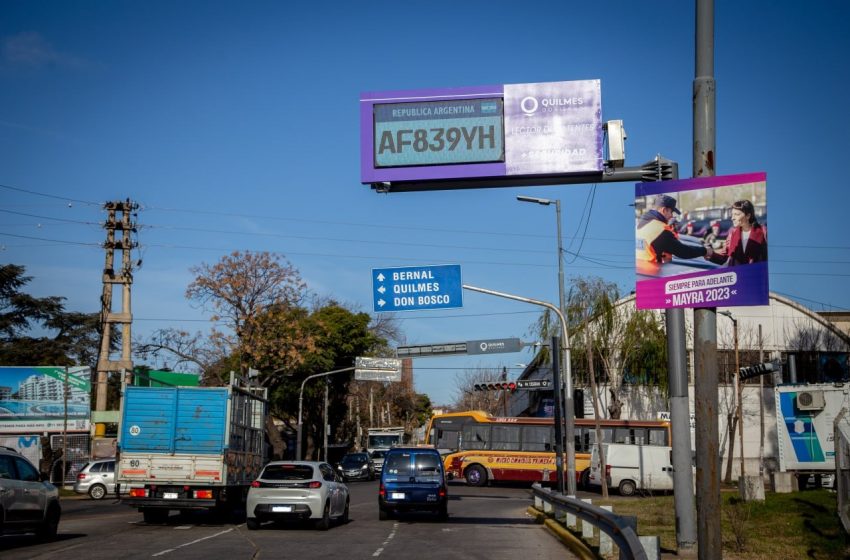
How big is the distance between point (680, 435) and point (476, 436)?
113 feet

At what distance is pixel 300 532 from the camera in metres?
19.6

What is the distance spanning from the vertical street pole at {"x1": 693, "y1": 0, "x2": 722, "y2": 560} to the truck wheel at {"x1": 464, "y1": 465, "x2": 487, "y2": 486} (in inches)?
1541

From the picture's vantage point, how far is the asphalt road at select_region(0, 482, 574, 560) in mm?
14945

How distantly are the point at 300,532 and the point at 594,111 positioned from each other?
1169 centimetres

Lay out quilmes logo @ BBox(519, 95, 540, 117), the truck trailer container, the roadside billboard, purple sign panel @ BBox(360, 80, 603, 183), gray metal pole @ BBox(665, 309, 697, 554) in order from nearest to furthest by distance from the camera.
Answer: gray metal pole @ BBox(665, 309, 697, 554)
purple sign panel @ BBox(360, 80, 603, 183)
quilmes logo @ BBox(519, 95, 540, 117)
the truck trailer container
the roadside billboard

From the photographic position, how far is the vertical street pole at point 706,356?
848cm

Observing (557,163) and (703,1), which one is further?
(557,163)

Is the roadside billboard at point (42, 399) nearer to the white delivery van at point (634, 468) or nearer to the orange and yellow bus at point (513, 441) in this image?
the orange and yellow bus at point (513, 441)

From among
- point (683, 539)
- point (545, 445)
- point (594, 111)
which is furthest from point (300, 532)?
point (545, 445)

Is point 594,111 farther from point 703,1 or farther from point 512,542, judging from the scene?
point 512,542

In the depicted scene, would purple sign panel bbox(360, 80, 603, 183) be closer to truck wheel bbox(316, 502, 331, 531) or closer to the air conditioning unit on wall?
truck wheel bbox(316, 502, 331, 531)

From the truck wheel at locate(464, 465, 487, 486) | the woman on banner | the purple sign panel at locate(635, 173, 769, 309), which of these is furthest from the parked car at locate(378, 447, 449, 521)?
the truck wheel at locate(464, 465, 487, 486)

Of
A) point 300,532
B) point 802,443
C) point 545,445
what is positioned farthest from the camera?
point 545,445

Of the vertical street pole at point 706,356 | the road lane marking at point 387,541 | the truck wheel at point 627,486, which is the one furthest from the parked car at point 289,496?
the truck wheel at point 627,486
